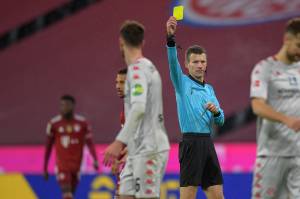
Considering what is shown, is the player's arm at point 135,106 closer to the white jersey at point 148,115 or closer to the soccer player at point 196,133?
the white jersey at point 148,115

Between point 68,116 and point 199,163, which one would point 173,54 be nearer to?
point 199,163

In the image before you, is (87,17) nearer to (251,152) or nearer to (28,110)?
(28,110)

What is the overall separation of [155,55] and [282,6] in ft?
6.74

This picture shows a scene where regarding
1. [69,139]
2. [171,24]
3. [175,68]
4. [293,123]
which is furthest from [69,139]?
[293,123]

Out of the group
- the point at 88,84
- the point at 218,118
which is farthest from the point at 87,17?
the point at 218,118

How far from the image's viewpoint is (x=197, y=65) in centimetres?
696

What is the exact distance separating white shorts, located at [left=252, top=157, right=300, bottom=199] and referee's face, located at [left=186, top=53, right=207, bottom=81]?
1622mm

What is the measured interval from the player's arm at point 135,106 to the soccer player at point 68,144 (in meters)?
5.11

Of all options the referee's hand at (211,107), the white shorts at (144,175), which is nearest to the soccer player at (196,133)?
the referee's hand at (211,107)

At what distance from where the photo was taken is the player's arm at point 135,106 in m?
5.30

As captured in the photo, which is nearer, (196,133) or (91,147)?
(196,133)

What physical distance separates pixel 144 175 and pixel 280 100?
1.01m

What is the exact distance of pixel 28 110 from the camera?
13383 mm

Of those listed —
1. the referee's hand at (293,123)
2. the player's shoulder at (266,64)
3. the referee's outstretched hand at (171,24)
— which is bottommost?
the referee's hand at (293,123)
